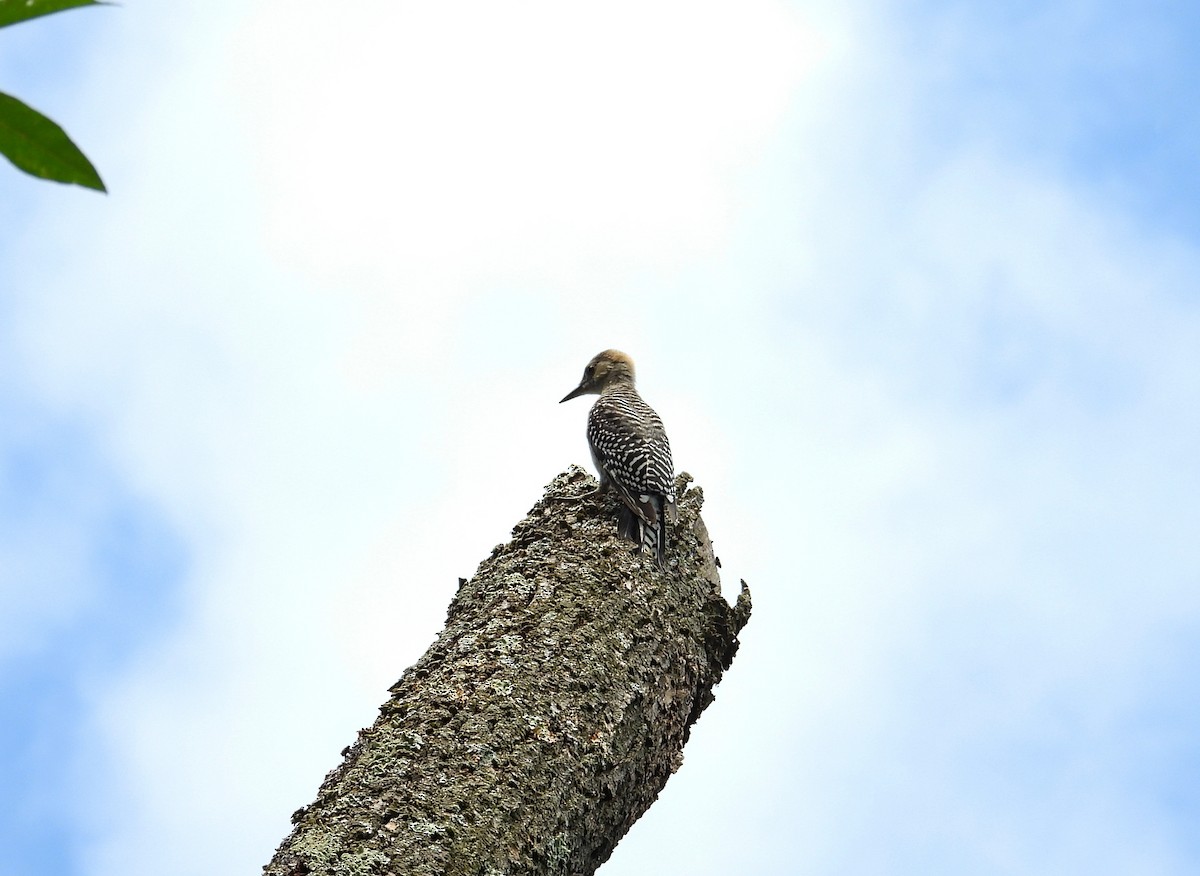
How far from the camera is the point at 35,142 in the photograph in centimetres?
74

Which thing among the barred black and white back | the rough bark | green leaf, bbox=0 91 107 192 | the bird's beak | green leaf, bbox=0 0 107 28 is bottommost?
green leaf, bbox=0 91 107 192

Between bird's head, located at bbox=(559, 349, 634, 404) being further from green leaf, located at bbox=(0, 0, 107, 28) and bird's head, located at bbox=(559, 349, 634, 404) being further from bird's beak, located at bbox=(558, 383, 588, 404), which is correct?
green leaf, located at bbox=(0, 0, 107, 28)

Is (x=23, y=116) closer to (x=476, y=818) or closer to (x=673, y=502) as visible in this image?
(x=476, y=818)

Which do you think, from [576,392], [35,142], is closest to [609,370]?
[576,392]

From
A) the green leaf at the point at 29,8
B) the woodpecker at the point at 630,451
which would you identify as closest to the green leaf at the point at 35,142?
the green leaf at the point at 29,8

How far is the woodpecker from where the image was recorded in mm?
4118

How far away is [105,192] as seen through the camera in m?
0.77

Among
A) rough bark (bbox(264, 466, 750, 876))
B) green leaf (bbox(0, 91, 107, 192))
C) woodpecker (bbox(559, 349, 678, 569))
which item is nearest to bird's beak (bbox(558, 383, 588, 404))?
woodpecker (bbox(559, 349, 678, 569))

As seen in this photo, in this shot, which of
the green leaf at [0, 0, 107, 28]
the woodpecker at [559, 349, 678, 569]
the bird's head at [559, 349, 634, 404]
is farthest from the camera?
the bird's head at [559, 349, 634, 404]

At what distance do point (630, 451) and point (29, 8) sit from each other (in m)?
4.93

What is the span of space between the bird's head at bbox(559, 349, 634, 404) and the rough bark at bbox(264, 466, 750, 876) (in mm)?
3821

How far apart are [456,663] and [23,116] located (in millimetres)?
2647

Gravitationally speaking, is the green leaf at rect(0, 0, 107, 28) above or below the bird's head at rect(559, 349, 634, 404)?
below

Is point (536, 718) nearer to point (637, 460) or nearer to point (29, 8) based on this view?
point (637, 460)
